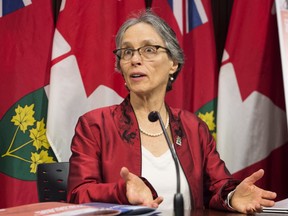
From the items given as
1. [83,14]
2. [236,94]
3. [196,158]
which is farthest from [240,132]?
[83,14]

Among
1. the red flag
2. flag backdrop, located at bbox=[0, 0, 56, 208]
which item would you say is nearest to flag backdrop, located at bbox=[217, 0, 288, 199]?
the red flag

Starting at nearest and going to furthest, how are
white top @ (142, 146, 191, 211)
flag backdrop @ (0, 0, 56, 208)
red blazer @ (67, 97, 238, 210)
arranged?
1. red blazer @ (67, 97, 238, 210)
2. white top @ (142, 146, 191, 211)
3. flag backdrop @ (0, 0, 56, 208)

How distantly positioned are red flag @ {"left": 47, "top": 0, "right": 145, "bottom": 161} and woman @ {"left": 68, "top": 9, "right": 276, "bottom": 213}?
609 millimetres

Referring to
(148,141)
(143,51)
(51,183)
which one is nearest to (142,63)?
(143,51)

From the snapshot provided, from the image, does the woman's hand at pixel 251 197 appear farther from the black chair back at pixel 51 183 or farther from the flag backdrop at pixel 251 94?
the flag backdrop at pixel 251 94

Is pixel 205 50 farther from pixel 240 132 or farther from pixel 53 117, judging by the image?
A: pixel 53 117

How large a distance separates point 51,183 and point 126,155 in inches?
14.9

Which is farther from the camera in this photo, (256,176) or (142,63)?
(142,63)

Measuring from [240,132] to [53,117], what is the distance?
113 centimetres

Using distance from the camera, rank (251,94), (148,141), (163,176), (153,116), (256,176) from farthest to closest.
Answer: (251,94) < (148,141) < (163,176) < (256,176) < (153,116)

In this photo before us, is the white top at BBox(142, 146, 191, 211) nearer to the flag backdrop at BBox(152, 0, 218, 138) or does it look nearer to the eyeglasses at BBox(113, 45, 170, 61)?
the eyeglasses at BBox(113, 45, 170, 61)

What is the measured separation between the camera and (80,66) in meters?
2.84

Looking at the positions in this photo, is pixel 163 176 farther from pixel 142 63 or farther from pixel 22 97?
pixel 22 97

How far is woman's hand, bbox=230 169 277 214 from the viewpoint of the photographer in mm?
1718
